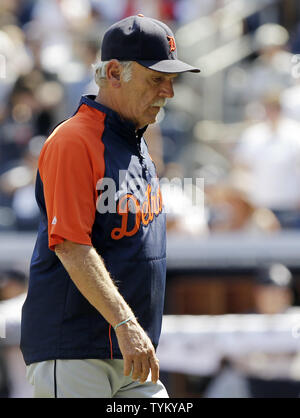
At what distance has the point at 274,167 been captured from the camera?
21.8 ft

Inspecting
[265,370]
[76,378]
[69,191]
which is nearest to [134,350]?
[76,378]

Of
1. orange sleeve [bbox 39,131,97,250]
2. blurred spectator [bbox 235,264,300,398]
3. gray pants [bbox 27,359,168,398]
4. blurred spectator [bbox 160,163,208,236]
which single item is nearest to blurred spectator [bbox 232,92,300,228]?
blurred spectator [bbox 160,163,208,236]

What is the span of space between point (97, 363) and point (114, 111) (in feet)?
2.82

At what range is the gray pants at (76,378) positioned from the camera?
278cm

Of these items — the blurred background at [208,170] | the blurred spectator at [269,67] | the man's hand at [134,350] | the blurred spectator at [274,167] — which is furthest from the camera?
the blurred spectator at [269,67]

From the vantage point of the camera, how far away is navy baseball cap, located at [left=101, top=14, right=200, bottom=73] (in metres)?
2.78

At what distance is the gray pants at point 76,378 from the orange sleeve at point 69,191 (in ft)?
1.39

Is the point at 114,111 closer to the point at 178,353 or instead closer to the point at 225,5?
the point at 178,353

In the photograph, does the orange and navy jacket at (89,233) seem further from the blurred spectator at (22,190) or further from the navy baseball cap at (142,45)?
the blurred spectator at (22,190)

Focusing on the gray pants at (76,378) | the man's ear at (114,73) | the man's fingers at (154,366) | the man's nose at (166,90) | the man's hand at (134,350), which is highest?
the man's ear at (114,73)

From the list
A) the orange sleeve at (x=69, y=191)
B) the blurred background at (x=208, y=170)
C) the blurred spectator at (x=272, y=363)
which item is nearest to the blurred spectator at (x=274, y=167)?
the blurred background at (x=208, y=170)

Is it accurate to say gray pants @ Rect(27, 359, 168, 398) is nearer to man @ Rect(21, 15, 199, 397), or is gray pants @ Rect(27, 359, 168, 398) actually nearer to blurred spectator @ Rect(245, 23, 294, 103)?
man @ Rect(21, 15, 199, 397)

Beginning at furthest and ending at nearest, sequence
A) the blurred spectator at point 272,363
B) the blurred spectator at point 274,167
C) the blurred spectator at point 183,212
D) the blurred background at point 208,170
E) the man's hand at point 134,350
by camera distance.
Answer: the blurred spectator at point 274,167 → the blurred spectator at point 183,212 → the blurred background at point 208,170 → the blurred spectator at point 272,363 → the man's hand at point 134,350

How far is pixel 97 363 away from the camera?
2807mm
